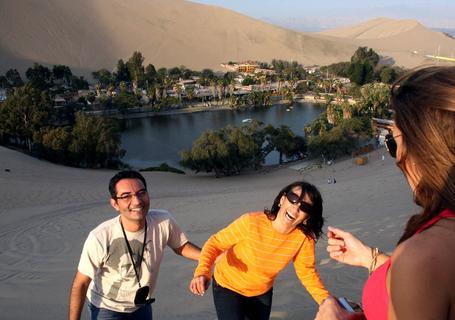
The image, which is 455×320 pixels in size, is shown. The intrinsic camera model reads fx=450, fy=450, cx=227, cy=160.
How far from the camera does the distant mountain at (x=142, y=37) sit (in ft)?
302

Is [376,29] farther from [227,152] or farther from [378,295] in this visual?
Result: [378,295]

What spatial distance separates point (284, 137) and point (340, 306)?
26700mm

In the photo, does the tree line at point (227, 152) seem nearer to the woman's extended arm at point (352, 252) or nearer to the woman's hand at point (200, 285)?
the woman's hand at point (200, 285)

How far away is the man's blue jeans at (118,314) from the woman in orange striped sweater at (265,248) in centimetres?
51

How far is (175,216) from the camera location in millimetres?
11438

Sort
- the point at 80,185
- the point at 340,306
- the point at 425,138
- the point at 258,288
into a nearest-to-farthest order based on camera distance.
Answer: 1. the point at 425,138
2. the point at 340,306
3. the point at 258,288
4. the point at 80,185

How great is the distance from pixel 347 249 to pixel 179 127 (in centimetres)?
4156

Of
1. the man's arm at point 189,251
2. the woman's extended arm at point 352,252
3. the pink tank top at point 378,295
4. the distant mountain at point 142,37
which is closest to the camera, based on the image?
the pink tank top at point 378,295

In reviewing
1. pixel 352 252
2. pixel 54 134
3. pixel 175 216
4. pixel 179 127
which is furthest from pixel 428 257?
pixel 179 127

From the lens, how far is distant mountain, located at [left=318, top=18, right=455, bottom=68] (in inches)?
4306

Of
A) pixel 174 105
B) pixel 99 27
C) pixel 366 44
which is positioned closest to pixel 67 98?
pixel 174 105

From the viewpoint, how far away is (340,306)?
1524 mm

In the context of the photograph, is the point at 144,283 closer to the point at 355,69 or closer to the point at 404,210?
the point at 404,210

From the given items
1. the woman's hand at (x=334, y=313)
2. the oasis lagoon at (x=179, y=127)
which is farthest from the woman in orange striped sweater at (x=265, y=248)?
Answer: the oasis lagoon at (x=179, y=127)
